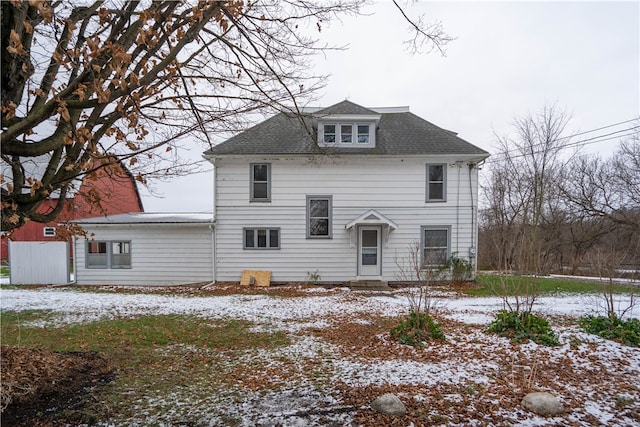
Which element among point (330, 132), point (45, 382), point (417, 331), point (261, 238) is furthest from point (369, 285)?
point (45, 382)

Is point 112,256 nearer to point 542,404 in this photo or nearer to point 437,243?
point 437,243

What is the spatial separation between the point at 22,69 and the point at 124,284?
1253 cm

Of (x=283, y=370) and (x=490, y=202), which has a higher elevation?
(x=490, y=202)

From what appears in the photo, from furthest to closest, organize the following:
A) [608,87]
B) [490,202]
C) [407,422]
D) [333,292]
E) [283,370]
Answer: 1. [490,202]
2. [608,87]
3. [333,292]
4. [283,370]
5. [407,422]

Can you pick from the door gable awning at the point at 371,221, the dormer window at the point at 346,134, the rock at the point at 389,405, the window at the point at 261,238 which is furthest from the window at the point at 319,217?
the rock at the point at 389,405

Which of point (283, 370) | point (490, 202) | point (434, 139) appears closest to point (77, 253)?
point (283, 370)

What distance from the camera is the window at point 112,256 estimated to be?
1348cm

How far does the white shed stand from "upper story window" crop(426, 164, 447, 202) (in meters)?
9.01

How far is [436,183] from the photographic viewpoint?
1339cm

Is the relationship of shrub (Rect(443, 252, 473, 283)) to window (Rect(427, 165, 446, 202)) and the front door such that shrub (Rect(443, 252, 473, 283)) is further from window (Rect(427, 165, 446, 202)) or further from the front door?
the front door

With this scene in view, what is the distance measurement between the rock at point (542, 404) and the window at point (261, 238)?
34.6 feet

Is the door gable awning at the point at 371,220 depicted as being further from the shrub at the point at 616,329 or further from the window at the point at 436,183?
the shrub at the point at 616,329

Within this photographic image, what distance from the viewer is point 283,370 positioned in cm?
461

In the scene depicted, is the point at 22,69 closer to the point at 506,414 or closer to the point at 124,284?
the point at 506,414
